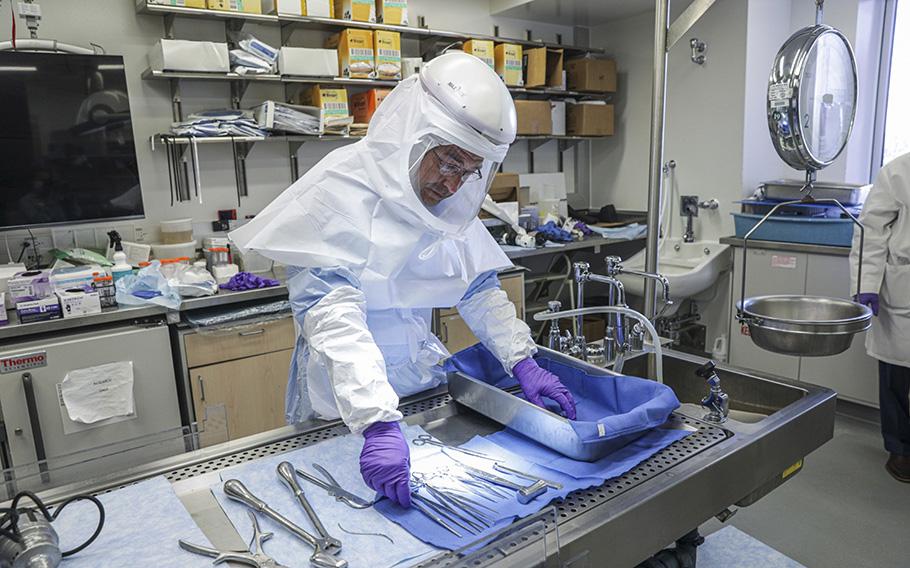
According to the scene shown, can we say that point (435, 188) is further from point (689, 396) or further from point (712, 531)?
point (712, 531)

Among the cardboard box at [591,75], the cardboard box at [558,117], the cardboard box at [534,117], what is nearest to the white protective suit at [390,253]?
the cardboard box at [534,117]

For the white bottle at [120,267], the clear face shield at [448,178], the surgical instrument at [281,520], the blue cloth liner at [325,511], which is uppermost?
the clear face shield at [448,178]

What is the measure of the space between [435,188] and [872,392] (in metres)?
2.88

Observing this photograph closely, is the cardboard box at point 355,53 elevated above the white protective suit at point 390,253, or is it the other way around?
the cardboard box at point 355,53

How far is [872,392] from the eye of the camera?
3.10m

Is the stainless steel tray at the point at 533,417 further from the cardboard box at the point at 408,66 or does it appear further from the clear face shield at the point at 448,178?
the cardboard box at the point at 408,66

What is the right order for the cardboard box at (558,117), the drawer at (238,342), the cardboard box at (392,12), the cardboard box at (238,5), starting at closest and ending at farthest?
the drawer at (238,342) < the cardboard box at (238,5) < the cardboard box at (392,12) < the cardboard box at (558,117)

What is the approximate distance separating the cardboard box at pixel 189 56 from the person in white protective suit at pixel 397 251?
69.6 inches

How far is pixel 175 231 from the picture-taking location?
9.93 ft

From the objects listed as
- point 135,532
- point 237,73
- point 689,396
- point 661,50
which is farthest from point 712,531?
point 237,73

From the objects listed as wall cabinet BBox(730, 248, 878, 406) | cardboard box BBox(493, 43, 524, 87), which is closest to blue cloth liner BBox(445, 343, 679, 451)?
wall cabinet BBox(730, 248, 878, 406)

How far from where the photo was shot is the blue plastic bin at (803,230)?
3.13 m

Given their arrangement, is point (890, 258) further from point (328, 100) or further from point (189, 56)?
point (189, 56)

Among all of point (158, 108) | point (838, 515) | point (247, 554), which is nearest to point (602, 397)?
point (247, 554)
